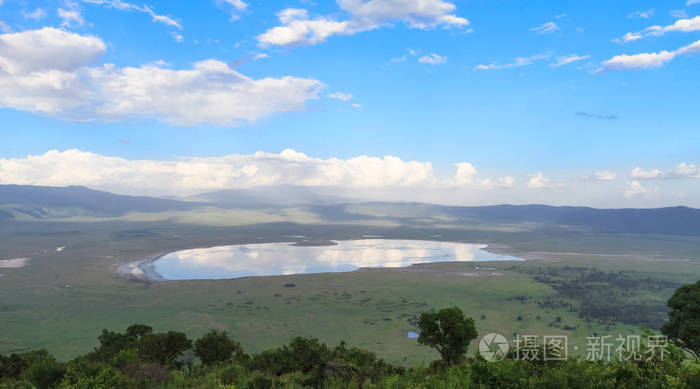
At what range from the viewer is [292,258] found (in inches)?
4227

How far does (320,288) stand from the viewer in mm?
64188

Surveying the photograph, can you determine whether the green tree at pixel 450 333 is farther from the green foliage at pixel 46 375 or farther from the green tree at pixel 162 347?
the green foliage at pixel 46 375

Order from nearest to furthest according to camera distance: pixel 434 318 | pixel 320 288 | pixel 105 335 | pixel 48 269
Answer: pixel 434 318 < pixel 105 335 < pixel 320 288 < pixel 48 269

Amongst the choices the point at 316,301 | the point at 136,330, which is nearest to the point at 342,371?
the point at 136,330

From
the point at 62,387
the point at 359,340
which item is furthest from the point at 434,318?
the point at 62,387

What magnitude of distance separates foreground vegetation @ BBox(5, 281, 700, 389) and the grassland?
12579mm

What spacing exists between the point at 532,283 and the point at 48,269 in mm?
92166

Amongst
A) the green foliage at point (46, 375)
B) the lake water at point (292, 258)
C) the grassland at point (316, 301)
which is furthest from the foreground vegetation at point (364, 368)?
the lake water at point (292, 258)

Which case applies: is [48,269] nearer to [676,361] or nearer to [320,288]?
[320,288]

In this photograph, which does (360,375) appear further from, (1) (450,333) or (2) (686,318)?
(2) (686,318)

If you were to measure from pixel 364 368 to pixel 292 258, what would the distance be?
Answer: 90.3 m

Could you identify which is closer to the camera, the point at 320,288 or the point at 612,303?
the point at 612,303

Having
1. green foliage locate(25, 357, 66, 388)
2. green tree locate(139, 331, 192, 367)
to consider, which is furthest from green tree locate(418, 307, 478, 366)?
green foliage locate(25, 357, 66, 388)

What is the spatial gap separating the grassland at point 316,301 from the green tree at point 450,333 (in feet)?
30.0
